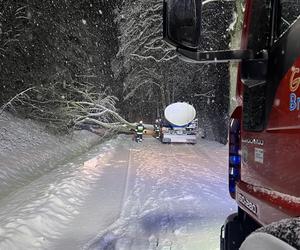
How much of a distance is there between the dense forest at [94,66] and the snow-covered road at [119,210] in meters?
5.01

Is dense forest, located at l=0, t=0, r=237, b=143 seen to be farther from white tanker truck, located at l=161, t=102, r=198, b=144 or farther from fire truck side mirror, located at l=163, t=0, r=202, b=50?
fire truck side mirror, located at l=163, t=0, r=202, b=50

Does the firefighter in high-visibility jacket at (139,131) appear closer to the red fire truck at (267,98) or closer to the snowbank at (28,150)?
Result: the snowbank at (28,150)

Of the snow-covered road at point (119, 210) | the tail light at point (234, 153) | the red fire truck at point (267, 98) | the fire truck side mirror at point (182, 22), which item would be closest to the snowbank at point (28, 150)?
the snow-covered road at point (119, 210)

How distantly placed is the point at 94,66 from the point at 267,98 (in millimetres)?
25816

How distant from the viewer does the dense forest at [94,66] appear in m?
19.8

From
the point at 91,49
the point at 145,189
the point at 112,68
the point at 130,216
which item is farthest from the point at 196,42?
the point at 112,68

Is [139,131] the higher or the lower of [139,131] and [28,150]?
the lower

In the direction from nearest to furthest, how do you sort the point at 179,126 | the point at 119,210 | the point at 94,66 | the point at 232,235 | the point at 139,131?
the point at 232,235 < the point at 119,210 < the point at 139,131 < the point at 179,126 < the point at 94,66

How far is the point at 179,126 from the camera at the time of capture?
2467cm

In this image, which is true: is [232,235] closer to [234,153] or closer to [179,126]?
[234,153]

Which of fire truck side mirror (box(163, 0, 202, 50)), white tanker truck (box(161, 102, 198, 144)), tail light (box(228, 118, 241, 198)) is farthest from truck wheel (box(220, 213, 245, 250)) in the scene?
white tanker truck (box(161, 102, 198, 144))

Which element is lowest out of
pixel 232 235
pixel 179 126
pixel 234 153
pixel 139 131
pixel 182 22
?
pixel 139 131

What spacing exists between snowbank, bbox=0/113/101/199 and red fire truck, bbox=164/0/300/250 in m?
8.04

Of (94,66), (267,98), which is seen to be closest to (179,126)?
(94,66)
